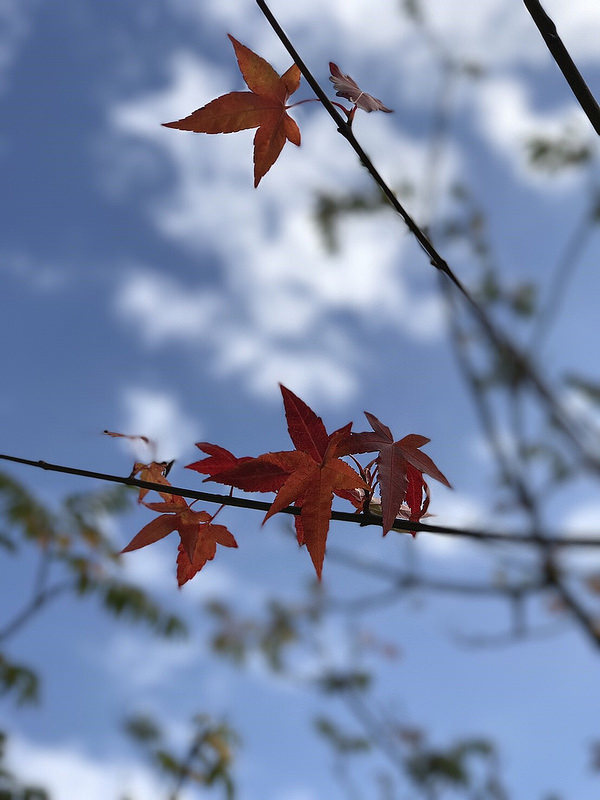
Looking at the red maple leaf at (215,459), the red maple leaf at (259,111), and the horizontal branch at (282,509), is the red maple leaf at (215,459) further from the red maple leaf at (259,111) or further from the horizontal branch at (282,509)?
the red maple leaf at (259,111)

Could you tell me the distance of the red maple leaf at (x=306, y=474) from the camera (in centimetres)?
73

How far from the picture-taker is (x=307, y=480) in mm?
750

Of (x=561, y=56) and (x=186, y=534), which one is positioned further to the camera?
(x=186, y=534)

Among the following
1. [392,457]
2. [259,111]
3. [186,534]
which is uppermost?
[259,111]

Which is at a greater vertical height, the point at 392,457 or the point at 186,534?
the point at 392,457

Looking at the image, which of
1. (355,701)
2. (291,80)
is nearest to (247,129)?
(291,80)

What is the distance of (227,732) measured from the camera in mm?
3289

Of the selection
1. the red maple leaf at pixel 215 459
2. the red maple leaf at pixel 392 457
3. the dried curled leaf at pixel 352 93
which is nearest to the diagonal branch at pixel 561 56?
the dried curled leaf at pixel 352 93

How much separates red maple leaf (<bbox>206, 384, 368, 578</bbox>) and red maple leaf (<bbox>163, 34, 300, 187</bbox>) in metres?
0.28

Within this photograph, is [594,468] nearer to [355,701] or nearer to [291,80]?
[291,80]

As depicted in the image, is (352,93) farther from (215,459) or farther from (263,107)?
Result: (215,459)

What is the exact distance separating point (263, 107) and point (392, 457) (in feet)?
1.43

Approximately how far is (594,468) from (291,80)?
191cm

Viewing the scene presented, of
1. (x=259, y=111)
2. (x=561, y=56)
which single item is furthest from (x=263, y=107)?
(x=561, y=56)
